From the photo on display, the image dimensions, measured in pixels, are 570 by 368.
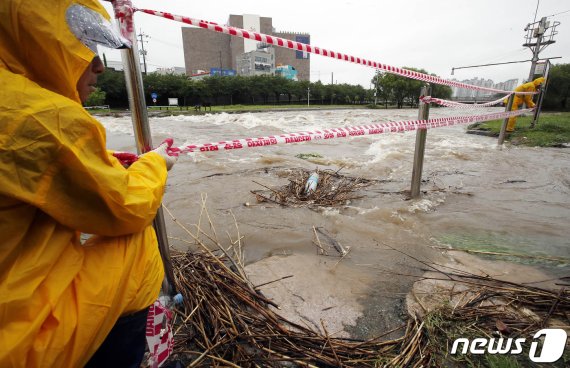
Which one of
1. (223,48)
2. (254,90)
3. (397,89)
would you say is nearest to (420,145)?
(254,90)

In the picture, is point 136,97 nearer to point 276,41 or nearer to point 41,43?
point 41,43

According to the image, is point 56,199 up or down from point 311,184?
up

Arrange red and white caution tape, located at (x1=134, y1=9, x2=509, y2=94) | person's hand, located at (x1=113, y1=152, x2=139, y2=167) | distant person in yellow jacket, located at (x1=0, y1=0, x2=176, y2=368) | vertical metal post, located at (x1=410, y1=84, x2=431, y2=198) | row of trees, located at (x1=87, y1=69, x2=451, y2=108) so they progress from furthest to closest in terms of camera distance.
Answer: row of trees, located at (x1=87, y1=69, x2=451, y2=108) < vertical metal post, located at (x1=410, y1=84, x2=431, y2=198) < red and white caution tape, located at (x1=134, y1=9, x2=509, y2=94) < person's hand, located at (x1=113, y1=152, x2=139, y2=167) < distant person in yellow jacket, located at (x1=0, y1=0, x2=176, y2=368)

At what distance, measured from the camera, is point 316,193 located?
168 inches

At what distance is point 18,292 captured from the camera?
0.76m

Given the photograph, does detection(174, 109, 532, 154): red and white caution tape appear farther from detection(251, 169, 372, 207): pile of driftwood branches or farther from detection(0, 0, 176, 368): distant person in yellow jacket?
detection(251, 169, 372, 207): pile of driftwood branches

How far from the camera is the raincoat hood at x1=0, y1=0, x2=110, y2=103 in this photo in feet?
2.48

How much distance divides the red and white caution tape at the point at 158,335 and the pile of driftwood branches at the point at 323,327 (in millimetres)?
194

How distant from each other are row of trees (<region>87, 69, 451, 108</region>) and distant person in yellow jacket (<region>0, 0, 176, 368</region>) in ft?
141

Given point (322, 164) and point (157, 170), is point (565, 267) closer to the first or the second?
point (157, 170)

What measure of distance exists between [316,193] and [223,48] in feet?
331

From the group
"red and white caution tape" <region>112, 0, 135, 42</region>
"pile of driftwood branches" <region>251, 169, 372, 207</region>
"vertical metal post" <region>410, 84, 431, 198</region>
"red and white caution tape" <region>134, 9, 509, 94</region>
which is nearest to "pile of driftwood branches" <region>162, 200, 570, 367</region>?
"red and white caution tape" <region>112, 0, 135, 42</region>

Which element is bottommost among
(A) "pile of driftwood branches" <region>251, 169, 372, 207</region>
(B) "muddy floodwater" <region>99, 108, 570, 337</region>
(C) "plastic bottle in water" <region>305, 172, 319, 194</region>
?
(B) "muddy floodwater" <region>99, 108, 570, 337</region>

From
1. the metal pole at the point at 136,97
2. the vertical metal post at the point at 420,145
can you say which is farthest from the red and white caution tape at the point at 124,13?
the vertical metal post at the point at 420,145
